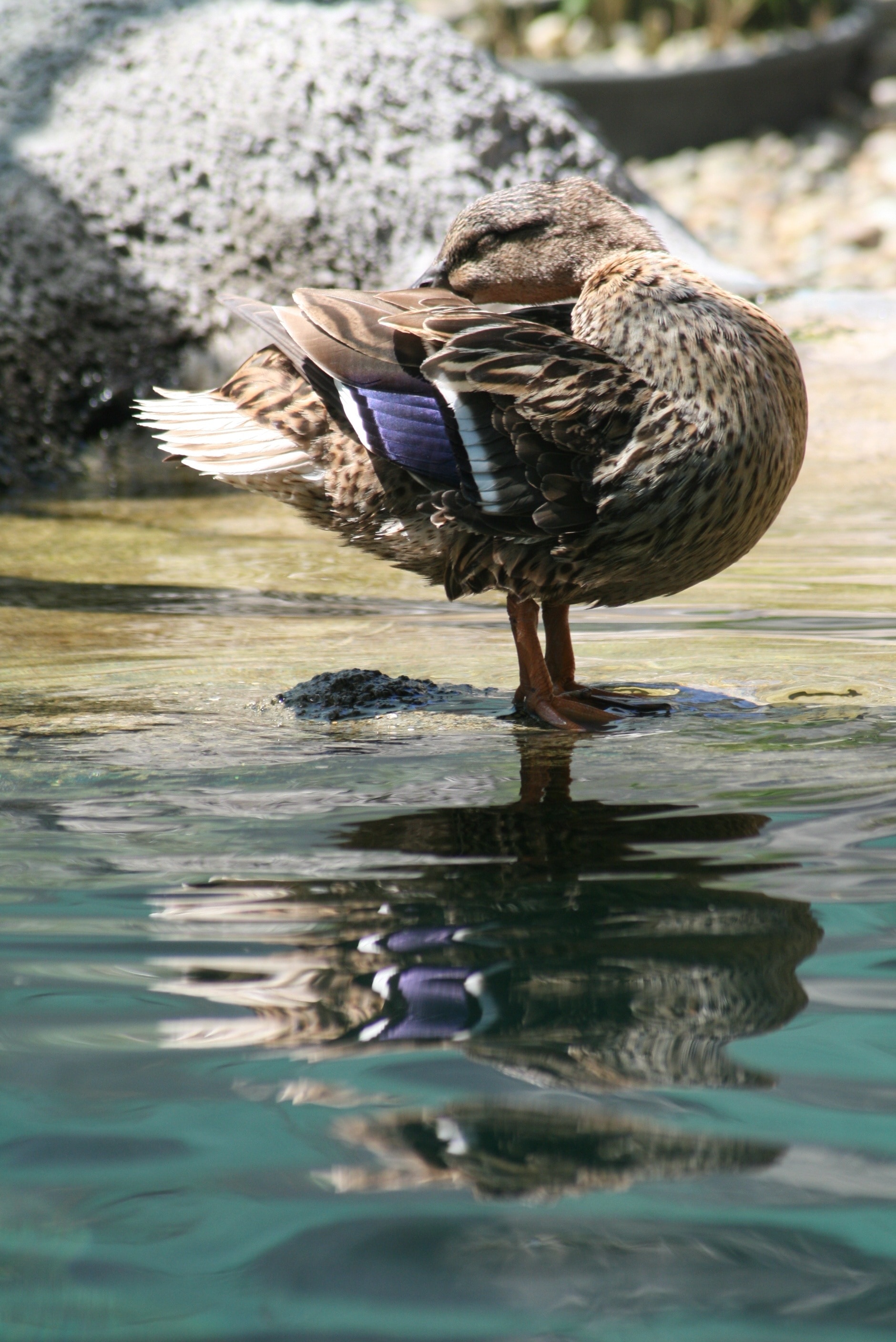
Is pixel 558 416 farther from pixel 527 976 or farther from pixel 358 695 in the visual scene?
pixel 527 976

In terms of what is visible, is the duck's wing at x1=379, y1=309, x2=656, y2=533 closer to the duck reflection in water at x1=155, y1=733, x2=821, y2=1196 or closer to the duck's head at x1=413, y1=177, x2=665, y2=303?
the duck's head at x1=413, y1=177, x2=665, y2=303

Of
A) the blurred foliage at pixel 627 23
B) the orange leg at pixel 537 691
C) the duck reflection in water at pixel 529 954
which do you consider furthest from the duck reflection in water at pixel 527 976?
the blurred foliage at pixel 627 23

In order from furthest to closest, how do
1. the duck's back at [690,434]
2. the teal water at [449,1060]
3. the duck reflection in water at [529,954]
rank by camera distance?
the duck's back at [690,434] → the duck reflection in water at [529,954] → the teal water at [449,1060]

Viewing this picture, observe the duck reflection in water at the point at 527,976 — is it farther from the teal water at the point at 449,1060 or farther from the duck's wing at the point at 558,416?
the duck's wing at the point at 558,416

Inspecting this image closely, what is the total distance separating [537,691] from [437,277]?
3.79 ft

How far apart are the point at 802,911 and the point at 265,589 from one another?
3.04m

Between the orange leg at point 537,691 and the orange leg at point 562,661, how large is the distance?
0.22 ft

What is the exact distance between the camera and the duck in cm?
310

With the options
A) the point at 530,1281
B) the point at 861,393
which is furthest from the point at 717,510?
the point at 861,393

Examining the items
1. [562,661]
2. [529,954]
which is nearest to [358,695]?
[562,661]

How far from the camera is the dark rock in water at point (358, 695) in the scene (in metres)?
3.35

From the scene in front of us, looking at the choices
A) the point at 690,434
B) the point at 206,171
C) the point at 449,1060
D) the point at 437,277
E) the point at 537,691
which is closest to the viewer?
the point at 449,1060

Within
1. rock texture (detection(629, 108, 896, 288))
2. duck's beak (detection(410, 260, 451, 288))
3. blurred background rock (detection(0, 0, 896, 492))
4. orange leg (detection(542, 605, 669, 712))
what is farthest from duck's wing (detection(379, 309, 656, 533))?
rock texture (detection(629, 108, 896, 288))

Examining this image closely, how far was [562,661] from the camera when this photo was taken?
11.9ft
